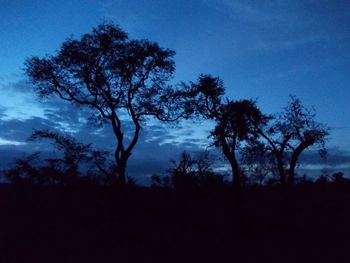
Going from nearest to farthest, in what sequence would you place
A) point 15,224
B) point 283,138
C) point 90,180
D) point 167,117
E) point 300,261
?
point 300,261
point 15,224
point 167,117
point 283,138
point 90,180

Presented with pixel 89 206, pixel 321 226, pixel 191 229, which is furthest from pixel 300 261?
pixel 89 206

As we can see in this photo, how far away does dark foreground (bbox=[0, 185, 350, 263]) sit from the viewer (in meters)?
18.2

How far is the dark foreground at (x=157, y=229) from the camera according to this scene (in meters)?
18.2

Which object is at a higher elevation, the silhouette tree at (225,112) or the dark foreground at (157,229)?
the silhouette tree at (225,112)

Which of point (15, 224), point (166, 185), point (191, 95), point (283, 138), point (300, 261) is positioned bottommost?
point (300, 261)

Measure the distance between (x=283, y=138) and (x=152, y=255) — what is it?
694 inches

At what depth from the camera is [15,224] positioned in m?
24.1

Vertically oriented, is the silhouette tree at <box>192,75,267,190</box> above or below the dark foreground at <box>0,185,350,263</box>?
above

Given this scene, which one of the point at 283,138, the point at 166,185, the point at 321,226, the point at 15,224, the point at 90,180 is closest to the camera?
the point at 15,224

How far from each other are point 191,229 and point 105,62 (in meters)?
13.2

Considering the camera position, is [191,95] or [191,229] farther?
[191,95]

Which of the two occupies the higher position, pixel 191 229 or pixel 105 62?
pixel 105 62

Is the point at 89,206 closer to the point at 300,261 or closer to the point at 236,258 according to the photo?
the point at 236,258

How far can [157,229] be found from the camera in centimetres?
2417
